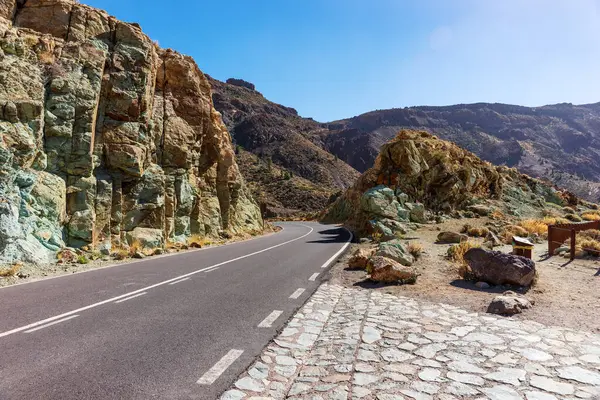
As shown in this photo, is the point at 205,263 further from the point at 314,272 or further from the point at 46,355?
the point at 46,355

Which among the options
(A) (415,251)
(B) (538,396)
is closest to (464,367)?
(B) (538,396)

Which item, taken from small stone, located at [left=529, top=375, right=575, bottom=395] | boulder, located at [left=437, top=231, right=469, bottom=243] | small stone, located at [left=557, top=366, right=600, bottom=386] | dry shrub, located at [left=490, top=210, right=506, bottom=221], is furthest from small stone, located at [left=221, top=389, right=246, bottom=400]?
dry shrub, located at [left=490, top=210, right=506, bottom=221]

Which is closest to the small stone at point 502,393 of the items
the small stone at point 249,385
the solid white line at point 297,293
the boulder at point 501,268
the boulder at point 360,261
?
the small stone at point 249,385

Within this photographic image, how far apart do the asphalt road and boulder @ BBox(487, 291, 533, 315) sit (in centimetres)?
335

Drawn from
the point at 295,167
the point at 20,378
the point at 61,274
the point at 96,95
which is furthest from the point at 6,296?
the point at 295,167

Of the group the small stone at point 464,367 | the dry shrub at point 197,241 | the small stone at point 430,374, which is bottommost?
the dry shrub at point 197,241

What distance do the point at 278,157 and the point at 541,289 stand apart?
104722 mm

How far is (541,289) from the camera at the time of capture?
7633 mm

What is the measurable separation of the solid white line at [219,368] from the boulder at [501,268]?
612 centimetres

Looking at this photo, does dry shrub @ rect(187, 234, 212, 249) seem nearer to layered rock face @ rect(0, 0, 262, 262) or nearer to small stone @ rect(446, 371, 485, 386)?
layered rock face @ rect(0, 0, 262, 262)

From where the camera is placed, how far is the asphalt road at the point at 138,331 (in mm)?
3628

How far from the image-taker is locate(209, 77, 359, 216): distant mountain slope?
245 feet

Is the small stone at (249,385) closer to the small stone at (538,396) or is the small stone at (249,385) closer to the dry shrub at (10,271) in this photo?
the small stone at (538,396)

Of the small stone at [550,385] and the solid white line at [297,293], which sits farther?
the solid white line at [297,293]
